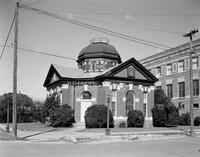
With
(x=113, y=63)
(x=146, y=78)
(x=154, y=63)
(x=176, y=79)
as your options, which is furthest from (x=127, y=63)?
(x=154, y=63)

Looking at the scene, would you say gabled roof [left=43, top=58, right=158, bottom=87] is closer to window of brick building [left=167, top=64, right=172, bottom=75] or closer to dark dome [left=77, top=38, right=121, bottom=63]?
dark dome [left=77, top=38, right=121, bottom=63]

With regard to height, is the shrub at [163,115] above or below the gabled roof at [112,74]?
below

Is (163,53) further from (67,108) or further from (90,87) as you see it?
(67,108)

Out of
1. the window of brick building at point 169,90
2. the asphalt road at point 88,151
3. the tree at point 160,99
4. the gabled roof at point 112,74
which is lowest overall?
the asphalt road at point 88,151

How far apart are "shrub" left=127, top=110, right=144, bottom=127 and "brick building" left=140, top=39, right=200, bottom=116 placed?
15.5 metres

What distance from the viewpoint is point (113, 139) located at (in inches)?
925

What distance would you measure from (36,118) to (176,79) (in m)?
27.2

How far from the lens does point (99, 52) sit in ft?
154

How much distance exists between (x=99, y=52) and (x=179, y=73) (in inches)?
660

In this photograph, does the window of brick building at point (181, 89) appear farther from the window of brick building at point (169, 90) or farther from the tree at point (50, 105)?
the tree at point (50, 105)

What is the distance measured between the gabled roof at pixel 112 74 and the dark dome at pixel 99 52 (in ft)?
12.5

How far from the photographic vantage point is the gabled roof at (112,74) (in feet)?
131

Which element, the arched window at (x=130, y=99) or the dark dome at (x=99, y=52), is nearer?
the arched window at (x=130, y=99)

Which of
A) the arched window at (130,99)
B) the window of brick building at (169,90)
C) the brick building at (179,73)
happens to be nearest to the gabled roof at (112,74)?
the arched window at (130,99)
